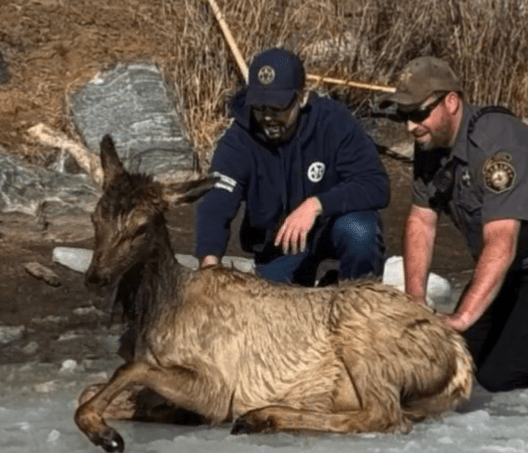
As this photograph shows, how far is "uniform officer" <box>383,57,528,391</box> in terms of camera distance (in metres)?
7.79

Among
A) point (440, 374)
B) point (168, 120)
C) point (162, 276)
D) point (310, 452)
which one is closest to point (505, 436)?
point (440, 374)

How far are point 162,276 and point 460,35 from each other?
23.6 feet

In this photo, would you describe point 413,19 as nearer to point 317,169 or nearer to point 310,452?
point 317,169

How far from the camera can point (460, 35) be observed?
14.0 m

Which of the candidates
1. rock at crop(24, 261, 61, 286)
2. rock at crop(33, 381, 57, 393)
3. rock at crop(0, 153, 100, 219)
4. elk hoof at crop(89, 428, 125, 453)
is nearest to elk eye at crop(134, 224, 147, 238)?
elk hoof at crop(89, 428, 125, 453)

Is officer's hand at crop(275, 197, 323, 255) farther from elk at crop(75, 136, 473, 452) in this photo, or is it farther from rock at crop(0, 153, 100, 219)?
rock at crop(0, 153, 100, 219)

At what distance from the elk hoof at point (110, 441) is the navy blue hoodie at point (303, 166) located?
2196 millimetres

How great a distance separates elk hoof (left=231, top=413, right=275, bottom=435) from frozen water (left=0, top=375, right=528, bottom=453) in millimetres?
31

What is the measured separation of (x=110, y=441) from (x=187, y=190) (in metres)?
1.20

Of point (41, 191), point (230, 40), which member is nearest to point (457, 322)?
point (41, 191)

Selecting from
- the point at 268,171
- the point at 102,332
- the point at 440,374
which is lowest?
the point at 102,332

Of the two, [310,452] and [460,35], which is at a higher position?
[460,35]

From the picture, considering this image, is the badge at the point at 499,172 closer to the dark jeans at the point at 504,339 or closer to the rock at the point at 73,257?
the dark jeans at the point at 504,339

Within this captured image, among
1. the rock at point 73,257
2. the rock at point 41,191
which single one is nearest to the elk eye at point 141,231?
the rock at point 73,257
